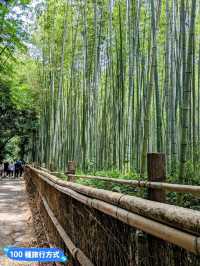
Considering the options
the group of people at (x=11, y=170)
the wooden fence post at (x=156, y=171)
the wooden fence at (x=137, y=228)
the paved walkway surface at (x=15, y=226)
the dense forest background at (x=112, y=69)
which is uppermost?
the dense forest background at (x=112, y=69)

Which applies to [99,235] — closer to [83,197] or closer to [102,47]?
[83,197]

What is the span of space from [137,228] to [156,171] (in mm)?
352

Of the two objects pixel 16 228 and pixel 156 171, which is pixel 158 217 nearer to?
pixel 156 171

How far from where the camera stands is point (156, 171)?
161cm

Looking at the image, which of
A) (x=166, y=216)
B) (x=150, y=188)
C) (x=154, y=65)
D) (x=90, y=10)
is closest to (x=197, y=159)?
(x=154, y=65)

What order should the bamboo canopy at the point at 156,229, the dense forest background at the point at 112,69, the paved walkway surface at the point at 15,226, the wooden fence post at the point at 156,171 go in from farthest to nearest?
the dense forest background at the point at 112,69 < the paved walkway surface at the point at 15,226 < the wooden fence post at the point at 156,171 < the bamboo canopy at the point at 156,229

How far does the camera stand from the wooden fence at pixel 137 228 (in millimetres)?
994

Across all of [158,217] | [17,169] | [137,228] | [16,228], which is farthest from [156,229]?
[17,169]

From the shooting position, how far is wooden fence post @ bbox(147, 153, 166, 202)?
5.04 ft

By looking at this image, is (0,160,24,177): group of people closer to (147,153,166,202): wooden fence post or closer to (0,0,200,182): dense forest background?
(0,0,200,182): dense forest background

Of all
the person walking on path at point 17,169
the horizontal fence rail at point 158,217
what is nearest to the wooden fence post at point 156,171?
the horizontal fence rail at point 158,217

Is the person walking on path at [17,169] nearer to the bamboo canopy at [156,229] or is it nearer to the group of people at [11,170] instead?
the group of people at [11,170]

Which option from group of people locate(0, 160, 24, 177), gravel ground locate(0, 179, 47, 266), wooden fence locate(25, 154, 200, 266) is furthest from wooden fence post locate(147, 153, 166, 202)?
group of people locate(0, 160, 24, 177)

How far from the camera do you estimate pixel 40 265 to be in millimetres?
3281
